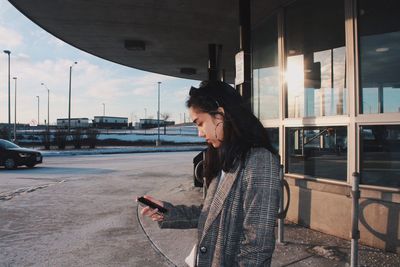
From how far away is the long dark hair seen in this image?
186 centimetres

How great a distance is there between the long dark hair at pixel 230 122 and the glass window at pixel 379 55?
378cm

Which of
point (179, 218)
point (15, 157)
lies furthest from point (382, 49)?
point (15, 157)

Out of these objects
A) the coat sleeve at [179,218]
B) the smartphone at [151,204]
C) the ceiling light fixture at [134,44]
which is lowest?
the coat sleeve at [179,218]

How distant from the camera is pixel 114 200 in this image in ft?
31.2

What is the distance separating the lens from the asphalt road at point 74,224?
5.34 metres

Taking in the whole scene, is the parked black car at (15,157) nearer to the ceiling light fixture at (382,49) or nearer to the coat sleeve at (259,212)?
the ceiling light fixture at (382,49)

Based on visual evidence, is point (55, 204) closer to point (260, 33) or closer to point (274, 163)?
point (260, 33)

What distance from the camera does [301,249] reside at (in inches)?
204

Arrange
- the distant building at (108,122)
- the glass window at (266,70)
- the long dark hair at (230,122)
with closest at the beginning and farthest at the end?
1. the long dark hair at (230,122)
2. the glass window at (266,70)
3. the distant building at (108,122)

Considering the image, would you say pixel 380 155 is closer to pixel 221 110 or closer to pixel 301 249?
pixel 301 249

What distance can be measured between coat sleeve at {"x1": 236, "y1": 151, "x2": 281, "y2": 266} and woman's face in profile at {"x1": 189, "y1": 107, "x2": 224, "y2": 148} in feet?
0.78

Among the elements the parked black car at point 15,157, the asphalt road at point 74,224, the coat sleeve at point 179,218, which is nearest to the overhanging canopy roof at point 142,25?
the asphalt road at point 74,224

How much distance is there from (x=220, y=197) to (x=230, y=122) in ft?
1.11

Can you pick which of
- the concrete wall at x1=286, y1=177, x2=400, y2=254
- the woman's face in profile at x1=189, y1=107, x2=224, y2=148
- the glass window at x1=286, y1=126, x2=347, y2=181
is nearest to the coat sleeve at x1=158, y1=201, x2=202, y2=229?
the woman's face in profile at x1=189, y1=107, x2=224, y2=148
